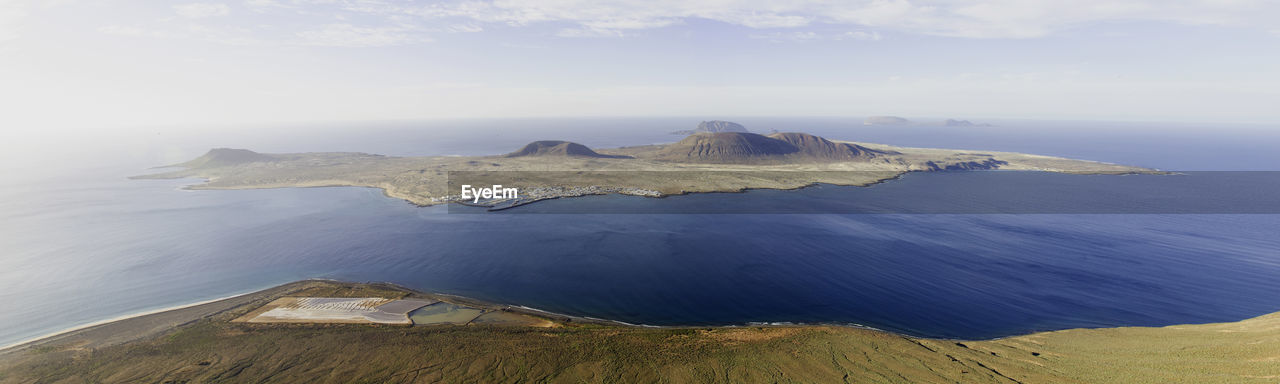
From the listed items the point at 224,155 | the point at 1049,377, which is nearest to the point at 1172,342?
the point at 1049,377

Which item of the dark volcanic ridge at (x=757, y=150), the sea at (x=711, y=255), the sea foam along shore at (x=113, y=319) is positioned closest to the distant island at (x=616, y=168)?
the dark volcanic ridge at (x=757, y=150)

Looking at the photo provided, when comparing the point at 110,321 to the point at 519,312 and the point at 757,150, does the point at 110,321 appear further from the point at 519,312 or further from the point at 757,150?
the point at 757,150

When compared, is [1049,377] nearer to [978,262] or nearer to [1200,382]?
[1200,382]

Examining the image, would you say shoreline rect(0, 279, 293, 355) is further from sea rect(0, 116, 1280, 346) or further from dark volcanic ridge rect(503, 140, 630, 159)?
dark volcanic ridge rect(503, 140, 630, 159)

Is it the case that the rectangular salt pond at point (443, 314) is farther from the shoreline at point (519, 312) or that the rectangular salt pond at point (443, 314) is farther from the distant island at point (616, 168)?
the distant island at point (616, 168)

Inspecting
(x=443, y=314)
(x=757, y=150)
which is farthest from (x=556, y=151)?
(x=443, y=314)
